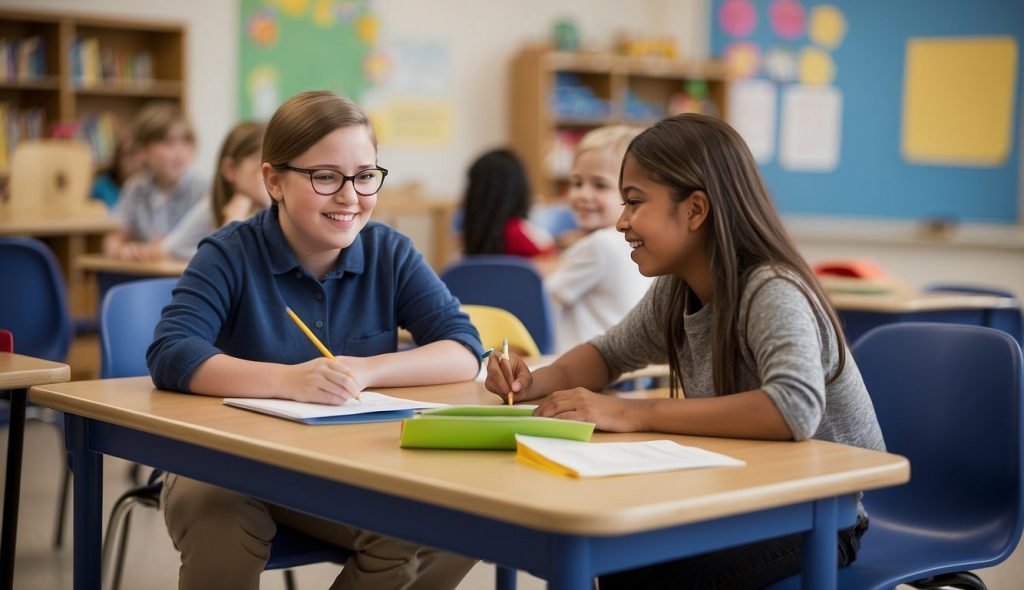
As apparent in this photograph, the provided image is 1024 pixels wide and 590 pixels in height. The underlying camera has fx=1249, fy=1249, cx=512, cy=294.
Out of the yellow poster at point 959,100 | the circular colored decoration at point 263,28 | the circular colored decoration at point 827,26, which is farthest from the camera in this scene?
the circular colored decoration at point 827,26

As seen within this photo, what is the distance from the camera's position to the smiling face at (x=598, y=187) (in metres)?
3.24

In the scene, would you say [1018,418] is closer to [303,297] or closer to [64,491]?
[303,297]

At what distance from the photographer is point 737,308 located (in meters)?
1.68

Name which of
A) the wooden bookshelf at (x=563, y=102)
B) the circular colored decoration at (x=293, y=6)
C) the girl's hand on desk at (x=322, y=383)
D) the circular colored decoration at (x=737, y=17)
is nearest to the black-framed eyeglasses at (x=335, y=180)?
the girl's hand on desk at (x=322, y=383)

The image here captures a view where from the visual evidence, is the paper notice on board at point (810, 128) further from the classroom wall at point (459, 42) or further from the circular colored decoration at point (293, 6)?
the circular colored decoration at point (293, 6)

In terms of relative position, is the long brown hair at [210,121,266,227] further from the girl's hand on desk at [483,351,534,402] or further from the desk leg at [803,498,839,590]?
the desk leg at [803,498,839,590]

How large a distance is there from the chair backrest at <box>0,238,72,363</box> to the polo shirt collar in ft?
6.16

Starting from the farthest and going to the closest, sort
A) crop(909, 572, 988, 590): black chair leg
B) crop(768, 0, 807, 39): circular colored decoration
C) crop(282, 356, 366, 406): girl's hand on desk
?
crop(768, 0, 807, 39): circular colored decoration, crop(909, 572, 988, 590): black chair leg, crop(282, 356, 366, 406): girl's hand on desk

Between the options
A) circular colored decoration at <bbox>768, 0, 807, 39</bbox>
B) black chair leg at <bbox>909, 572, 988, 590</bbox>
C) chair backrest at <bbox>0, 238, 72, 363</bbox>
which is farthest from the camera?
Result: circular colored decoration at <bbox>768, 0, 807, 39</bbox>

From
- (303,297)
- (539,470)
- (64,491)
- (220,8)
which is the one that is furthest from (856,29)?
(539,470)

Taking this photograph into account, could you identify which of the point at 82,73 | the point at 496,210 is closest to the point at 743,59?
the point at 82,73

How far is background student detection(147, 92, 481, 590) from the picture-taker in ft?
5.81

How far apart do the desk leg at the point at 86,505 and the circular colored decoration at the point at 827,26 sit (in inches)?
248

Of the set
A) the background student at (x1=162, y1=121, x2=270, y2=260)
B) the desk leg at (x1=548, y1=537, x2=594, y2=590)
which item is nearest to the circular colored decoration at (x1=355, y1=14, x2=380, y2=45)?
the background student at (x1=162, y1=121, x2=270, y2=260)
